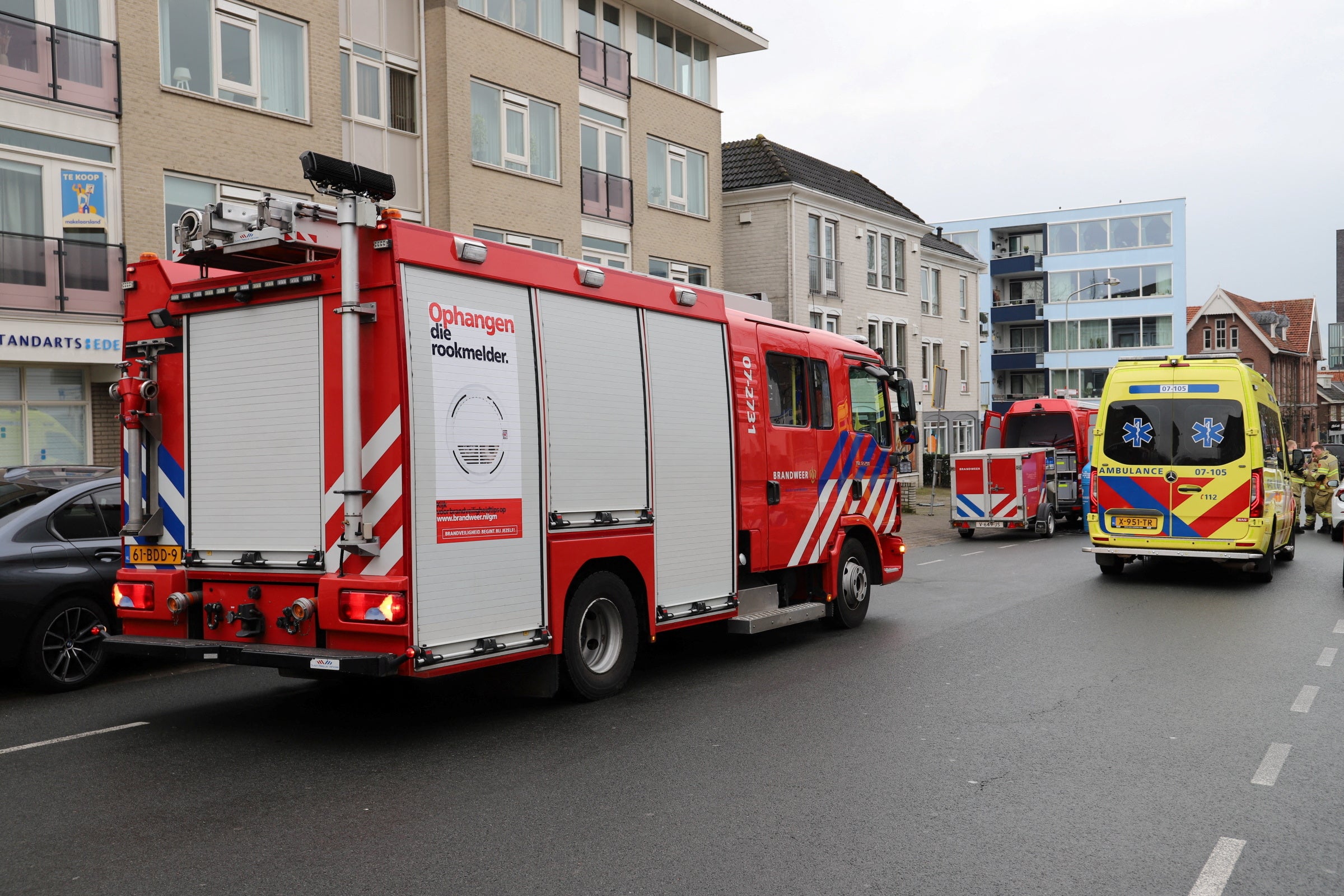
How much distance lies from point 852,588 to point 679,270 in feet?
65.1

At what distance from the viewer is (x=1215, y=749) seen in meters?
6.50

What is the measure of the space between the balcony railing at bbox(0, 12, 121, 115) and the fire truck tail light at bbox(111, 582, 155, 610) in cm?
1232

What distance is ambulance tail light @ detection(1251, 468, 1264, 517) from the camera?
14.0 meters

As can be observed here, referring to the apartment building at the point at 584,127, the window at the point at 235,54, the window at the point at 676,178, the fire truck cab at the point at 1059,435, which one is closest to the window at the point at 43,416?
the window at the point at 235,54

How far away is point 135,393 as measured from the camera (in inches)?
289

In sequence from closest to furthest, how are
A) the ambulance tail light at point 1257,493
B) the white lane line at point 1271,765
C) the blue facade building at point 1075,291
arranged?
the white lane line at point 1271,765
the ambulance tail light at point 1257,493
the blue facade building at point 1075,291

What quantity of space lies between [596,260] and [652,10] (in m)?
6.61

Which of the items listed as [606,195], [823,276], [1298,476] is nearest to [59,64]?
[606,195]

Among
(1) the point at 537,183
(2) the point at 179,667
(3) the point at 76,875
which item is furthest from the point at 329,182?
(1) the point at 537,183

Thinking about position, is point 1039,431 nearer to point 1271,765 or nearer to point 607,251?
point 607,251

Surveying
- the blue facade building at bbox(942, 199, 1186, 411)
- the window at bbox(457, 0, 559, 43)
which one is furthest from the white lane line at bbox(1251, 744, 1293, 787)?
the blue facade building at bbox(942, 199, 1186, 411)

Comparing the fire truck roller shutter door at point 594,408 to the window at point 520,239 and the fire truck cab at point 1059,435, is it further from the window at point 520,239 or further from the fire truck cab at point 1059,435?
the fire truck cab at point 1059,435

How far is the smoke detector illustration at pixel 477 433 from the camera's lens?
6.67 m

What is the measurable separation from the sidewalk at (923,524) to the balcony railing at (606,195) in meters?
9.51
